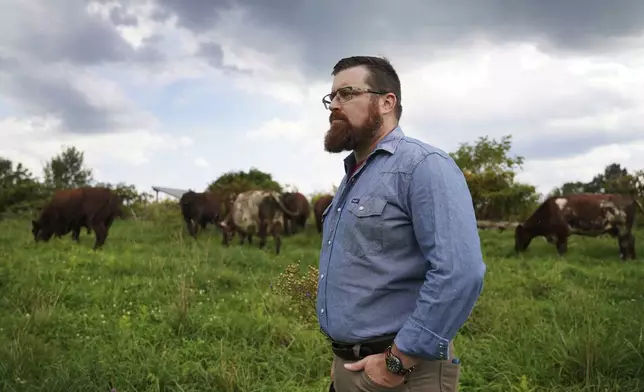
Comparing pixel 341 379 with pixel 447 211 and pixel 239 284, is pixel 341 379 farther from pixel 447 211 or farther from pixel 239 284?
pixel 239 284

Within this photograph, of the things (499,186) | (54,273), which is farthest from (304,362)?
(499,186)

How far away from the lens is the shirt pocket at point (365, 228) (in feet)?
7.55

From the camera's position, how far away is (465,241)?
2.13 m

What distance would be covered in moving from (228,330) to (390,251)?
15.2 feet

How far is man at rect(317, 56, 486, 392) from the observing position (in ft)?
6.91

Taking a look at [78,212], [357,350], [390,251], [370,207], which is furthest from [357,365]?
[78,212]

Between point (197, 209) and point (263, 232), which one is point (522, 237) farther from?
point (197, 209)

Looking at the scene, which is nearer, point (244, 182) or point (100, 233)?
point (100, 233)

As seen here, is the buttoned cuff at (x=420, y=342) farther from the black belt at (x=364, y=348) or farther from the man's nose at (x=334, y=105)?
the man's nose at (x=334, y=105)

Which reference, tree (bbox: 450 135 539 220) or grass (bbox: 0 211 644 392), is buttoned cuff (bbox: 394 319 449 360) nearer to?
grass (bbox: 0 211 644 392)

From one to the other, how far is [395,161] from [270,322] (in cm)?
464

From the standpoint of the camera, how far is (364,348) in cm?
235

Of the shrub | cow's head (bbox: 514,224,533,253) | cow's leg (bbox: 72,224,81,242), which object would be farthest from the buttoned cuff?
cow's leg (bbox: 72,224,81,242)

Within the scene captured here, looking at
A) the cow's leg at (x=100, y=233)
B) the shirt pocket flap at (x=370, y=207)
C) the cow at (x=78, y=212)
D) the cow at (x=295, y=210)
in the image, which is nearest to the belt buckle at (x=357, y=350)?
the shirt pocket flap at (x=370, y=207)
